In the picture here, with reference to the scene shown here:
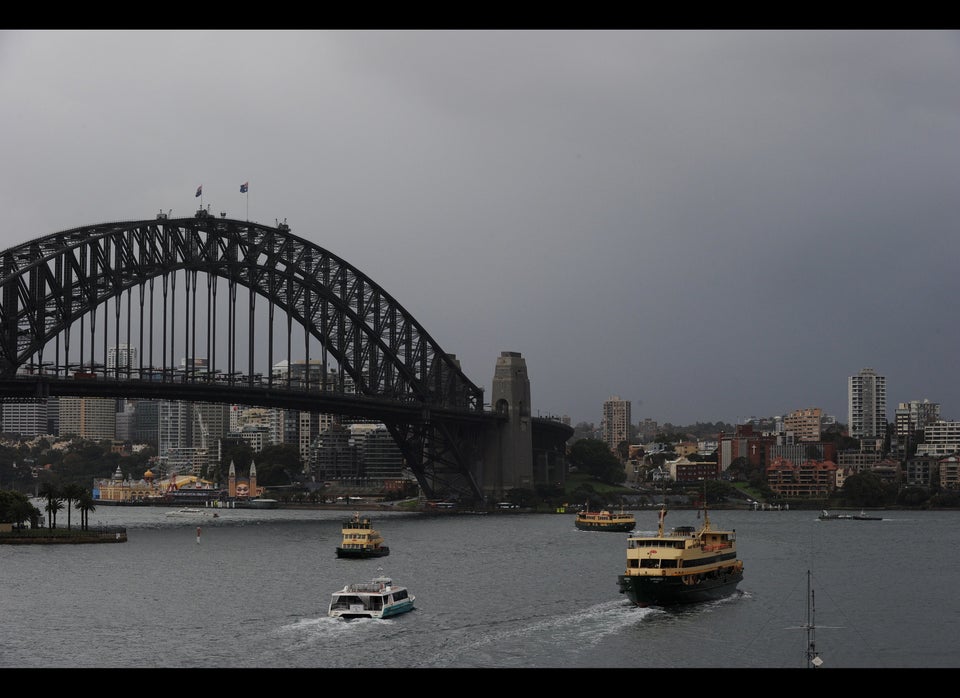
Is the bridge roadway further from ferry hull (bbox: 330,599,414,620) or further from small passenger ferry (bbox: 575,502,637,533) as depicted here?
ferry hull (bbox: 330,599,414,620)

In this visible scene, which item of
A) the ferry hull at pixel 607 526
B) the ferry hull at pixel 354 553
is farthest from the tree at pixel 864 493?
the ferry hull at pixel 354 553

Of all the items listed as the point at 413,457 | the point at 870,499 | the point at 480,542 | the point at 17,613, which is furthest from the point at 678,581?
the point at 870,499

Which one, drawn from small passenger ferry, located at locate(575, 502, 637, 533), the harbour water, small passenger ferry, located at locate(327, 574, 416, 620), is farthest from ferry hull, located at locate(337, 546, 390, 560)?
small passenger ferry, located at locate(575, 502, 637, 533)

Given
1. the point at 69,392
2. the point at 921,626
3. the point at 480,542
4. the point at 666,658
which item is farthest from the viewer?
the point at 69,392

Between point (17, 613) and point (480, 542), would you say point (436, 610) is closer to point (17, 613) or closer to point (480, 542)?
point (17, 613)

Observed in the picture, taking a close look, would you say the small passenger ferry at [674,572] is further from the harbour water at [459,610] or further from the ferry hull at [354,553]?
the ferry hull at [354,553]
